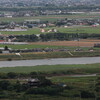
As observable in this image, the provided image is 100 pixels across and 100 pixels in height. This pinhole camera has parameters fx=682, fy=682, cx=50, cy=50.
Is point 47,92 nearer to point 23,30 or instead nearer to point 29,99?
point 29,99

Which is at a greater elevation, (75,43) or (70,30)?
(75,43)

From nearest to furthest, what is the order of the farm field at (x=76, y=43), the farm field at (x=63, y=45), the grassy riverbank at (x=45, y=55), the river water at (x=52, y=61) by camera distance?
the river water at (x=52, y=61) < the grassy riverbank at (x=45, y=55) < the farm field at (x=63, y=45) < the farm field at (x=76, y=43)

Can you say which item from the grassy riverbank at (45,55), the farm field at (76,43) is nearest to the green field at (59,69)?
the grassy riverbank at (45,55)

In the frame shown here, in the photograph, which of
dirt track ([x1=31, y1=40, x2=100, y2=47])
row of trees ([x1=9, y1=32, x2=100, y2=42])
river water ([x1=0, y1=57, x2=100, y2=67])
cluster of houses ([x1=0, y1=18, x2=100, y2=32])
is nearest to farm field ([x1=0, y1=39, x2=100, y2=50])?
dirt track ([x1=31, y1=40, x2=100, y2=47])

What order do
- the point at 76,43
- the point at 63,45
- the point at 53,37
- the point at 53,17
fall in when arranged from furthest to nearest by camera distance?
the point at 53,17 < the point at 53,37 < the point at 76,43 < the point at 63,45

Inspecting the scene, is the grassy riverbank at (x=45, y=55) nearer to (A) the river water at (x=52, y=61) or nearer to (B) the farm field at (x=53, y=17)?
(A) the river water at (x=52, y=61)

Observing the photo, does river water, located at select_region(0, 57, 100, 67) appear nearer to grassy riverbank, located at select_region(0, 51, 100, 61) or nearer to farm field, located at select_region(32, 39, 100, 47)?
grassy riverbank, located at select_region(0, 51, 100, 61)

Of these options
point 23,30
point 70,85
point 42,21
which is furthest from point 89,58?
point 42,21

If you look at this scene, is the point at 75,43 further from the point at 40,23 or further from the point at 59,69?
the point at 40,23

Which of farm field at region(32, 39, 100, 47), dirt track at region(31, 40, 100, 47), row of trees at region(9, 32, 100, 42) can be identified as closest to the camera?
farm field at region(32, 39, 100, 47)

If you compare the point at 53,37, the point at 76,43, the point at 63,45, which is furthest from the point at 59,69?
the point at 53,37

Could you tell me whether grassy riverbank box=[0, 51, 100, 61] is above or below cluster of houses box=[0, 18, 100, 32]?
above
